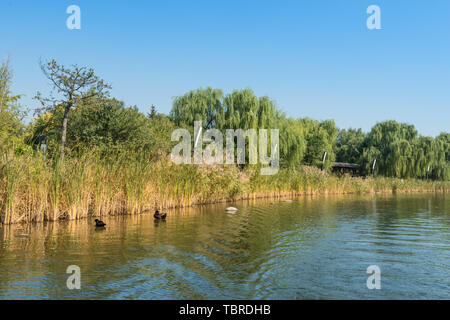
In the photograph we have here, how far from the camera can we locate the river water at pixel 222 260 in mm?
5902

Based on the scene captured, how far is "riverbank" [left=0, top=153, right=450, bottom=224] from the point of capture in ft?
38.1

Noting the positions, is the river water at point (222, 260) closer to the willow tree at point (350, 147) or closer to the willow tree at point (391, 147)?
the willow tree at point (391, 147)

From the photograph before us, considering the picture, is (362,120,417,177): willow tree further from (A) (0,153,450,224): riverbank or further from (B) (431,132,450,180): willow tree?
(A) (0,153,450,224): riverbank

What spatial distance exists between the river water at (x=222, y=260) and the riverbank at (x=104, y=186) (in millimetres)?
811

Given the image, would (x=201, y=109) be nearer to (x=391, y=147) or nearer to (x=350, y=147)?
(x=391, y=147)

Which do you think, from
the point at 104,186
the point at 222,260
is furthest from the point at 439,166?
the point at 222,260

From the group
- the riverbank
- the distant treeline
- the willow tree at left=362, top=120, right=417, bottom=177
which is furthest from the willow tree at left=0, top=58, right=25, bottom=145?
the willow tree at left=362, top=120, right=417, bottom=177

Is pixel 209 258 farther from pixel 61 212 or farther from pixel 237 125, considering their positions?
pixel 237 125

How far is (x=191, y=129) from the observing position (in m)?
32.7

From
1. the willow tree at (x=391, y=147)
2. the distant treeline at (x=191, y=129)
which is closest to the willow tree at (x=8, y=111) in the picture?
the distant treeline at (x=191, y=129)

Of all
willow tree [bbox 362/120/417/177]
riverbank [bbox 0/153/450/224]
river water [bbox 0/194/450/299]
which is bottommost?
river water [bbox 0/194/450/299]

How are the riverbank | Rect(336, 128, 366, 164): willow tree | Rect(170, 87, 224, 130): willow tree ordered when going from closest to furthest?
the riverbank < Rect(170, 87, 224, 130): willow tree < Rect(336, 128, 366, 164): willow tree

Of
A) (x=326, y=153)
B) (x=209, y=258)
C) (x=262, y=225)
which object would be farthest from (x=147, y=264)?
(x=326, y=153)

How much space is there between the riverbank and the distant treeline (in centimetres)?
116
